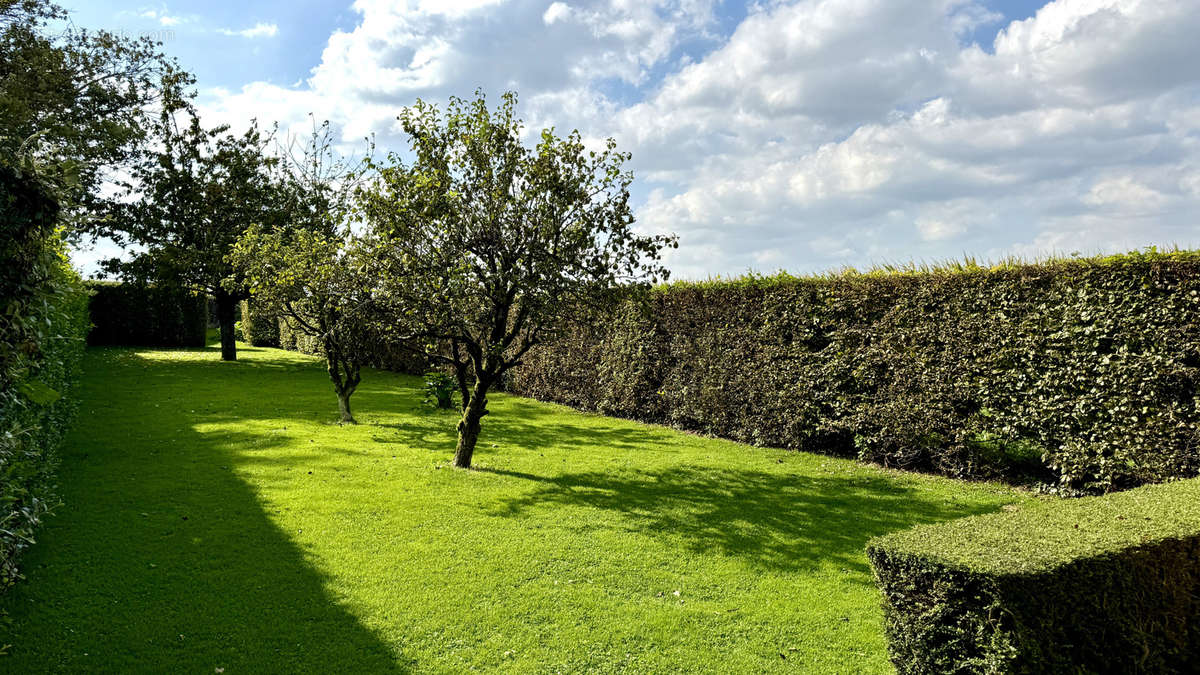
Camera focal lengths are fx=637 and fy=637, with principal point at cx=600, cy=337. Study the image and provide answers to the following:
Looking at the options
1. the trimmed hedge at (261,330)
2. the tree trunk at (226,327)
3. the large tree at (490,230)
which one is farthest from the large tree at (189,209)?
the large tree at (490,230)

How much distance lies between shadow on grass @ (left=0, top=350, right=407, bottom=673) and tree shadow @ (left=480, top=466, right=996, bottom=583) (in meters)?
3.21

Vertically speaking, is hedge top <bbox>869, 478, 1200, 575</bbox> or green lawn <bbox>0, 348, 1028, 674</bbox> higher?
hedge top <bbox>869, 478, 1200, 575</bbox>

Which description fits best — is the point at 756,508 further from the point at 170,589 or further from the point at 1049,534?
the point at 170,589

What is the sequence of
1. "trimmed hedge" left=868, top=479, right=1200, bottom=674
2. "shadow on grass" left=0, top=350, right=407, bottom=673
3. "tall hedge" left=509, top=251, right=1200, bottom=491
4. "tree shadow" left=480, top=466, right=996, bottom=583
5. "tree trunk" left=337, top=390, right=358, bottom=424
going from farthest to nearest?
"tree trunk" left=337, top=390, right=358, bottom=424
"tall hedge" left=509, top=251, right=1200, bottom=491
"tree shadow" left=480, top=466, right=996, bottom=583
"shadow on grass" left=0, top=350, right=407, bottom=673
"trimmed hedge" left=868, top=479, right=1200, bottom=674

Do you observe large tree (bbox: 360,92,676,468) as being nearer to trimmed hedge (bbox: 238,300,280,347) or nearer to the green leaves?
the green leaves

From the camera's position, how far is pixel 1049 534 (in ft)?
15.1

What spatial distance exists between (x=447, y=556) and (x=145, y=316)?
33180 millimetres

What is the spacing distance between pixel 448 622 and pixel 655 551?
2.63 meters

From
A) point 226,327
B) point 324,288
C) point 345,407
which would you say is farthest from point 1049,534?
point 226,327

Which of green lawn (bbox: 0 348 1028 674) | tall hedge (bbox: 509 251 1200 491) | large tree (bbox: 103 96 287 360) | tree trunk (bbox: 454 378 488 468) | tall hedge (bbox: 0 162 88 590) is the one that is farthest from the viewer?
large tree (bbox: 103 96 287 360)

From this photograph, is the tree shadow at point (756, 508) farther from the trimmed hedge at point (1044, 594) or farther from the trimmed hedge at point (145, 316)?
the trimmed hedge at point (145, 316)

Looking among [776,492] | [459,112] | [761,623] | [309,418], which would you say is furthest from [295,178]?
[761,623]

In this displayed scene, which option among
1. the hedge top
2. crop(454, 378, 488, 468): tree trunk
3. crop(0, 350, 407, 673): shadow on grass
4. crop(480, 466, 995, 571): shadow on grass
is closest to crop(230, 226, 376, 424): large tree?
crop(454, 378, 488, 468): tree trunk

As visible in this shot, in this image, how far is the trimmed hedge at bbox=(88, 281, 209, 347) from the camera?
31.2 metres
